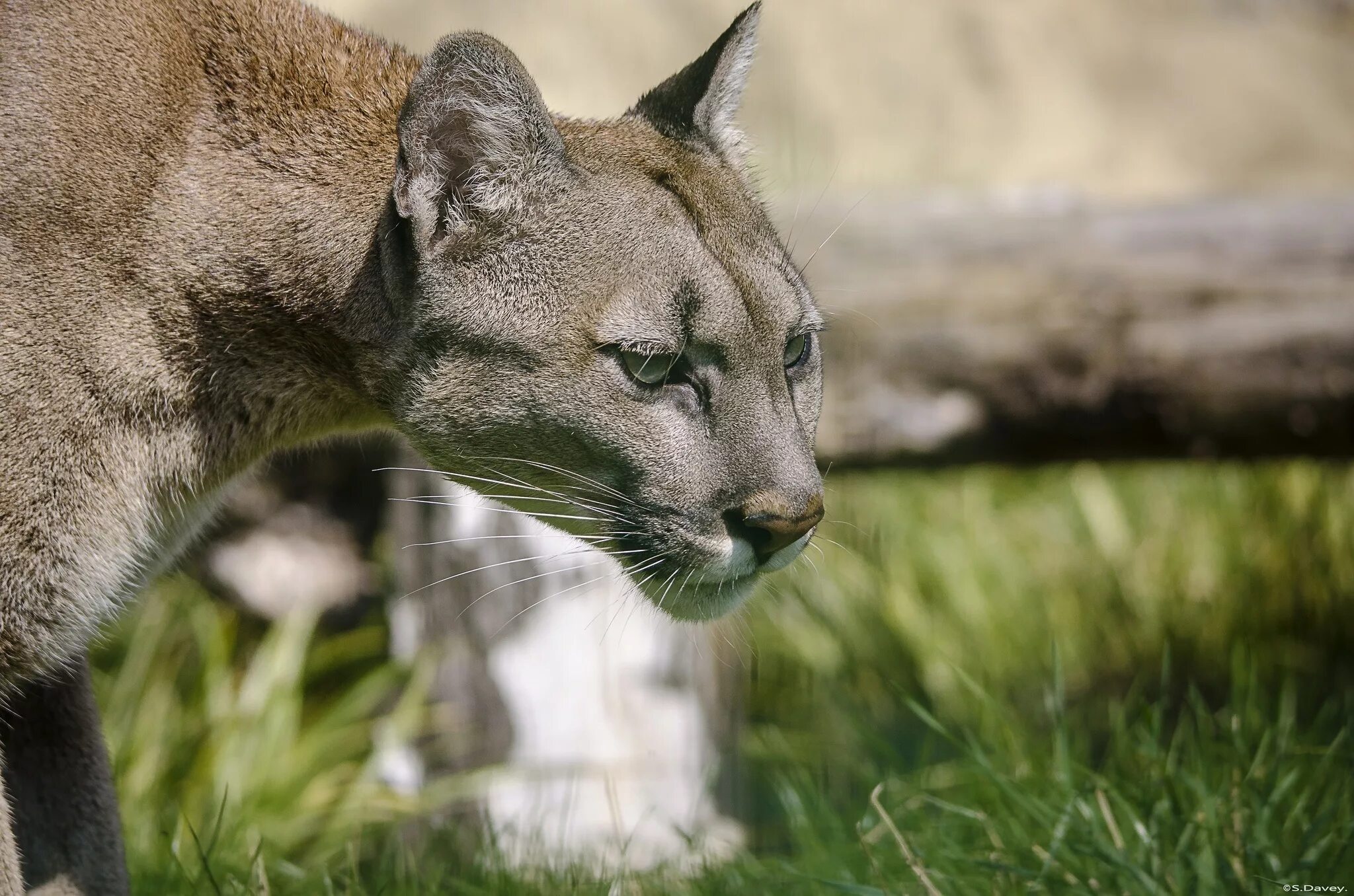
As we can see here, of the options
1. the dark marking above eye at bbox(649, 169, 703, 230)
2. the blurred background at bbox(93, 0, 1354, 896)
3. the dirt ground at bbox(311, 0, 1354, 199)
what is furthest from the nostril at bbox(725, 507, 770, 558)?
the dirt ground at bbox(311, 0, 1354, 199)

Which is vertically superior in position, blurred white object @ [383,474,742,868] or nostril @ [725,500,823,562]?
nostril @ [725,500,823,562]

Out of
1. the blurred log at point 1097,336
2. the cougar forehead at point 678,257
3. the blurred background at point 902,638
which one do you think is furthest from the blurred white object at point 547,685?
the cougar forehead at point 678,257

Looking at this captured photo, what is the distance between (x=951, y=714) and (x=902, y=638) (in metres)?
0.56

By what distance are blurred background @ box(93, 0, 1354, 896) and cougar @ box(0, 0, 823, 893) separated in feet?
1.84

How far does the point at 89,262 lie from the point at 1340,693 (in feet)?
16.2

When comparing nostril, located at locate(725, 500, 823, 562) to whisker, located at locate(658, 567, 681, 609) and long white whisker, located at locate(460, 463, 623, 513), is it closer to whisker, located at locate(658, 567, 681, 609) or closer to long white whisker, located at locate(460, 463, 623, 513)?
whisker, located at locate(658, 567, 681, 609)

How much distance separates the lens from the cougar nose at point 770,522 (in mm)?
3057

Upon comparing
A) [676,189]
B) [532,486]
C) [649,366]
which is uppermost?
[676,189]

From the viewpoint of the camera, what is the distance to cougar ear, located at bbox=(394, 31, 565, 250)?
3.07 m

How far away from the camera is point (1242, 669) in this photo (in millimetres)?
5328

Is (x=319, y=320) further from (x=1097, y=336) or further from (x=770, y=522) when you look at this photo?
(x=1097, y=336)

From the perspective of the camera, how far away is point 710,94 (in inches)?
144

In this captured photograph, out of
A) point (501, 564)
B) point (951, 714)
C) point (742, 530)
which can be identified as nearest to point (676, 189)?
point (742, 530)

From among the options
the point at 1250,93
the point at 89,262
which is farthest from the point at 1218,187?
the point at 89,262
